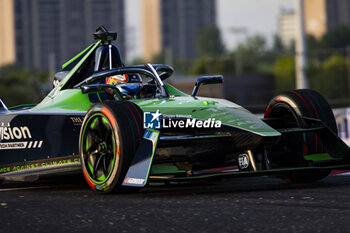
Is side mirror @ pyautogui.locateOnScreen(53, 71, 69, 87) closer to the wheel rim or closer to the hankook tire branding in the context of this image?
the hankook tire branding

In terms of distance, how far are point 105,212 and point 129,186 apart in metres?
1.05

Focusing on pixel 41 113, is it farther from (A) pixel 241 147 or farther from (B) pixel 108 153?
(A) pixel 241 147

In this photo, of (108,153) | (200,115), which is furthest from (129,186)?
Result: (200,115)

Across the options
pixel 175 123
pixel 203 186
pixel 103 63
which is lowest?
pixel 203 186

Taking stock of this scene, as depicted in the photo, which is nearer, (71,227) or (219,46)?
(71,227)

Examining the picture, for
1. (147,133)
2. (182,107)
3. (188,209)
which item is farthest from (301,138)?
(188,209)

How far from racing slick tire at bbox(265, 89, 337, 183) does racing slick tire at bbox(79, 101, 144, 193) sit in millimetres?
1703

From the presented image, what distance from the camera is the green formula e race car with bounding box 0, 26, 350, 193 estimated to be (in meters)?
6.91

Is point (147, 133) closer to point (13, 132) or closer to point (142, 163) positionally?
point (142, 163)

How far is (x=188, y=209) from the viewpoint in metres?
5.85

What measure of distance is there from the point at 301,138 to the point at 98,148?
212 cm

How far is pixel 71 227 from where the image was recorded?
203 inches

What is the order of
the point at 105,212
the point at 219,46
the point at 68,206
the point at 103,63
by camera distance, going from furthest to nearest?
the point at 219,46 → the point at 103,63 → the point at 68,206 → the point at 105,212

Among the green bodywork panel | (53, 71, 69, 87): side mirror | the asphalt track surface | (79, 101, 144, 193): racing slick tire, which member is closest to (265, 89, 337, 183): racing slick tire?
the asphalt track surface
